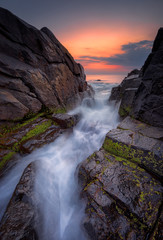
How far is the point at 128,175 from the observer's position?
3039mm

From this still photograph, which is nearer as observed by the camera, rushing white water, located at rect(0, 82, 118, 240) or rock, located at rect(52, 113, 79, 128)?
rushing white water, located at rect(0, 82, 118, 240)

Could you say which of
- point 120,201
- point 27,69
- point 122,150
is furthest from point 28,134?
point 120,201

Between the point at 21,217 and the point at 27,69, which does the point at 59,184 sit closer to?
the point at 21,217

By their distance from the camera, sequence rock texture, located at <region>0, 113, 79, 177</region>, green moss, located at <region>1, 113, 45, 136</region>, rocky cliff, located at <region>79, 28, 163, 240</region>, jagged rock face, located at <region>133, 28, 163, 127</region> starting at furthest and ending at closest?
green moss, located at <region>1, 113, 45, 136</region> < rock texture, located at <region>0, 113, 79, 177</region> < jagged rock face, located at <region>133, 28, 163, 127</region> < rocky cliff, located at <region>79, 28, 163, 240</region>

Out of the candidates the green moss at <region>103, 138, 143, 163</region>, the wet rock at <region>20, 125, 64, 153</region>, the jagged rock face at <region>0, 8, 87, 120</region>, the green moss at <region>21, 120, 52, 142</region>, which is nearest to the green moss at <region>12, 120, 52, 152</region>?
the green moss at <region>21, 120, 52, 142</region>

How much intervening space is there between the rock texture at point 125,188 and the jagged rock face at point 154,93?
0.61 m

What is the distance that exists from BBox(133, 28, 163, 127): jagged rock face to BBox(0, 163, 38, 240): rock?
215 inches

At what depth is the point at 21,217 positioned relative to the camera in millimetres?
2443

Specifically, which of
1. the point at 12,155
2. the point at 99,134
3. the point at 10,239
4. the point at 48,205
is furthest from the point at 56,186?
the point at 99,134

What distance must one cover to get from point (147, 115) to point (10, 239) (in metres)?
6.01

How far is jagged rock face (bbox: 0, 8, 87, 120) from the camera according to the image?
533 centimetres

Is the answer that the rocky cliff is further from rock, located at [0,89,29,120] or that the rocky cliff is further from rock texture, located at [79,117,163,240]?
rock, located at [0,89,29,120]

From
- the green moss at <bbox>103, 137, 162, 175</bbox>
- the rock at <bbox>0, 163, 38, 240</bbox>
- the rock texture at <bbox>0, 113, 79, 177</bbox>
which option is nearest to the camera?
the rock at <bbox>0, 163, 38, 240</bbox>

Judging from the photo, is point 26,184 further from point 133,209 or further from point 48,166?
point 133,209
